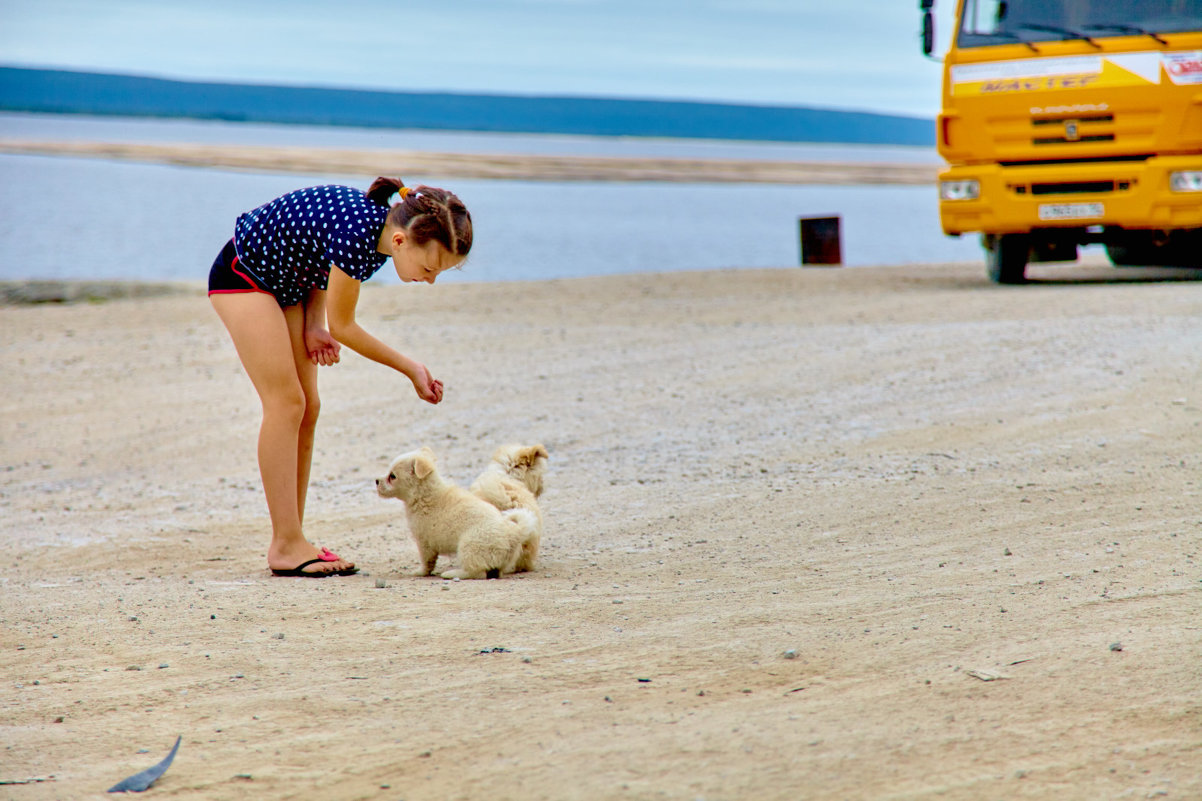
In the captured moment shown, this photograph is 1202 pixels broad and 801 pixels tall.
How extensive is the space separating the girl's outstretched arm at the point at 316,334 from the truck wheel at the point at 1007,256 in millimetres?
10909

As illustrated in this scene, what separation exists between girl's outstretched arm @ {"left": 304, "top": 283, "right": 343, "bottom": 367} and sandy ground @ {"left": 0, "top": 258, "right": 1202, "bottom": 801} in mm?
961

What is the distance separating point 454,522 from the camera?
5.04 m

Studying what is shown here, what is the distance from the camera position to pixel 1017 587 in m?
4.39

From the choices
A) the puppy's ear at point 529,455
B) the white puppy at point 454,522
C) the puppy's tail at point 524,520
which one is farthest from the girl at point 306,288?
the puppy's ear at point 529,455

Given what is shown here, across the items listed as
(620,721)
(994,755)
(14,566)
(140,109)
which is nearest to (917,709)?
(994,755)

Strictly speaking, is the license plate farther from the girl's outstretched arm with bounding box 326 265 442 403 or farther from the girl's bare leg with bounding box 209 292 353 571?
the girl's outstretched arm with bounding box 326 265 442 403

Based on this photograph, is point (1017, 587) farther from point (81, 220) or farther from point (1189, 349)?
point (81, 220)

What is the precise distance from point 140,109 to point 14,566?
205945 millimetres

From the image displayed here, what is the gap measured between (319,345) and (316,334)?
0.16ft

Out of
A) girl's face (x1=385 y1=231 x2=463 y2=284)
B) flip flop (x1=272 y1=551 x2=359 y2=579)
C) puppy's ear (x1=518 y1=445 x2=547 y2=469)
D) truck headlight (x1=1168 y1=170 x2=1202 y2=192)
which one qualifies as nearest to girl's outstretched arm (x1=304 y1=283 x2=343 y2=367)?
girl's face (x1=385 y1=231 x2=463 y2=284)

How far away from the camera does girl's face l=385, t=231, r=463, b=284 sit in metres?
4.43

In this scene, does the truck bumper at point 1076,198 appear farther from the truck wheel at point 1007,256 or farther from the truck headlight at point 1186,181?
the truck wheel at point 1007,256

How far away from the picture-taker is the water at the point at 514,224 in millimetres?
26641

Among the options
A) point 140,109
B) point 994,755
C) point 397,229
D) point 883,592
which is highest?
point 397,229
